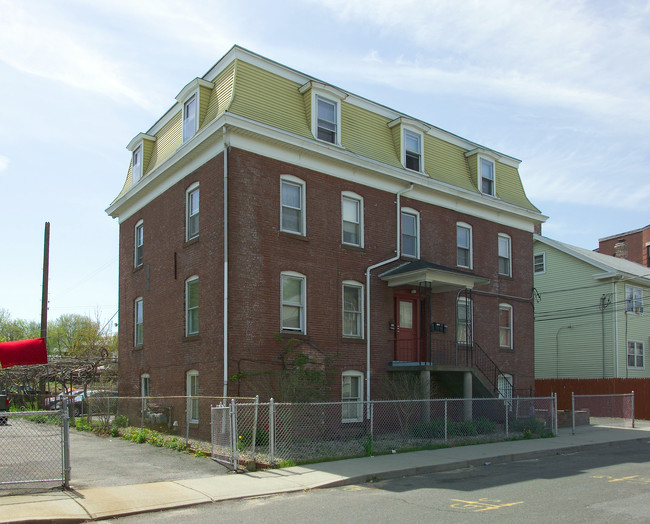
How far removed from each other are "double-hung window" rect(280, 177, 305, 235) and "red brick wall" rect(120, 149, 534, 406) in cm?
22

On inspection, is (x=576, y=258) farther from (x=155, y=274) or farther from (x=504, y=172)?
(x=155, y=274)

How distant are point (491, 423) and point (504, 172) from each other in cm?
1141

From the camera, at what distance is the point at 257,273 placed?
57.8ft

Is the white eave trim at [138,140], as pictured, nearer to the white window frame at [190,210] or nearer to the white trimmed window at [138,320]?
the white window frame at [190,210]

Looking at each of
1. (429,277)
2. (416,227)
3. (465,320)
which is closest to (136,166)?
(416,227)

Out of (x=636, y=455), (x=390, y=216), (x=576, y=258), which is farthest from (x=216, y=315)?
(x=576, y=258)

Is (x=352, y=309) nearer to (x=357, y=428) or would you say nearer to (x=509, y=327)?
(x=357, y=428)

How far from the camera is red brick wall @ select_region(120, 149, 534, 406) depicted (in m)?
17.4

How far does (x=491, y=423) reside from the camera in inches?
754

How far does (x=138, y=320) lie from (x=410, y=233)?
404 inches

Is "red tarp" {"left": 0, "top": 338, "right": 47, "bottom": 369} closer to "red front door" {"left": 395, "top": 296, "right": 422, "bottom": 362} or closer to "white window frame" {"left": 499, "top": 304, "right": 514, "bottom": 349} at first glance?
"red front door" {"left": 395, "top": 296, "right": 422, "bottom": 362}

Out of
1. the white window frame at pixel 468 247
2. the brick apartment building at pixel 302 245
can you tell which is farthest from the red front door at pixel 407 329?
the white window frame at pixel 468 247

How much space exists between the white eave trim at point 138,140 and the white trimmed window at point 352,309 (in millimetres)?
9199

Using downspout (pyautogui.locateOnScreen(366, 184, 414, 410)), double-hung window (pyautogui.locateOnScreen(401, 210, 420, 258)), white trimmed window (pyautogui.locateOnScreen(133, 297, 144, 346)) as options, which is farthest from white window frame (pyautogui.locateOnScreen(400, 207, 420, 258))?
white trimmed window (pyautogui.locateOnScreen(133, 297, 144, 346))
